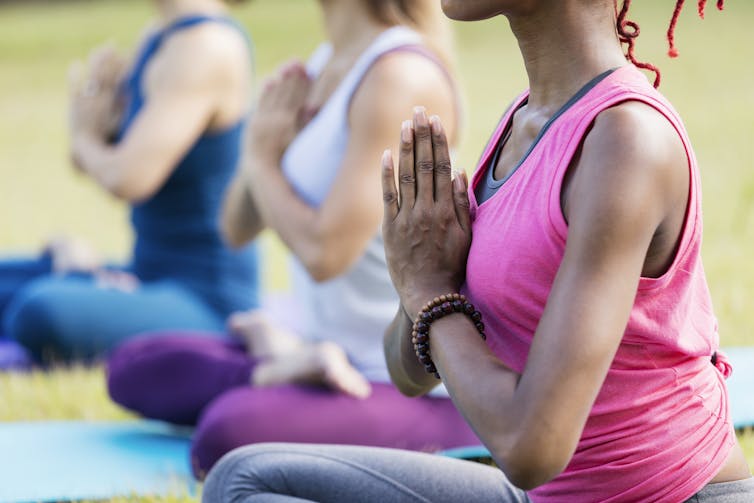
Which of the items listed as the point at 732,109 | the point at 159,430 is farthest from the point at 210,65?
the point at 732,109

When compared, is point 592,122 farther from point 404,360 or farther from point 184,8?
point 184,8

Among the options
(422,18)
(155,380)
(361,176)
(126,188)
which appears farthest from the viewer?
(126,188)

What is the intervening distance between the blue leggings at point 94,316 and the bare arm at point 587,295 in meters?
2.68

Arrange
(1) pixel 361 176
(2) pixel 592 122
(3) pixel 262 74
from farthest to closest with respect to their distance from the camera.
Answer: (3) pixel 262 74, (1) pixel 361 176, (2) pixel 592 122

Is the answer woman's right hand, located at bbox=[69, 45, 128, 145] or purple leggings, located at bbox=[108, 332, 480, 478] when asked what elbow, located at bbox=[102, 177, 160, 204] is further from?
purple leggings, located at bbox=[108, 332, 480, 478]

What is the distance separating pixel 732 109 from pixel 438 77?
26.2 feet

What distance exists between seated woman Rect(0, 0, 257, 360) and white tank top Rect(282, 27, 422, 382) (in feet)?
3.28

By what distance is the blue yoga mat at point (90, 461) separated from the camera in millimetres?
2975

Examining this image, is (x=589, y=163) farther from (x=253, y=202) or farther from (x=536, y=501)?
(x=253, y=202)

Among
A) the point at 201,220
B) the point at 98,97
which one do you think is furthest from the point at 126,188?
the point at 98,97

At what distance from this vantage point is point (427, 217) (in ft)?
5.87

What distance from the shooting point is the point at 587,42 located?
1740 mm

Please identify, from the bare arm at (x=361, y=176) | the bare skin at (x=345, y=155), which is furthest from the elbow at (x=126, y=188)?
the bare arm at (x=361, y=176)

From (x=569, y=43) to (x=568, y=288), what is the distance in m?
0.45
